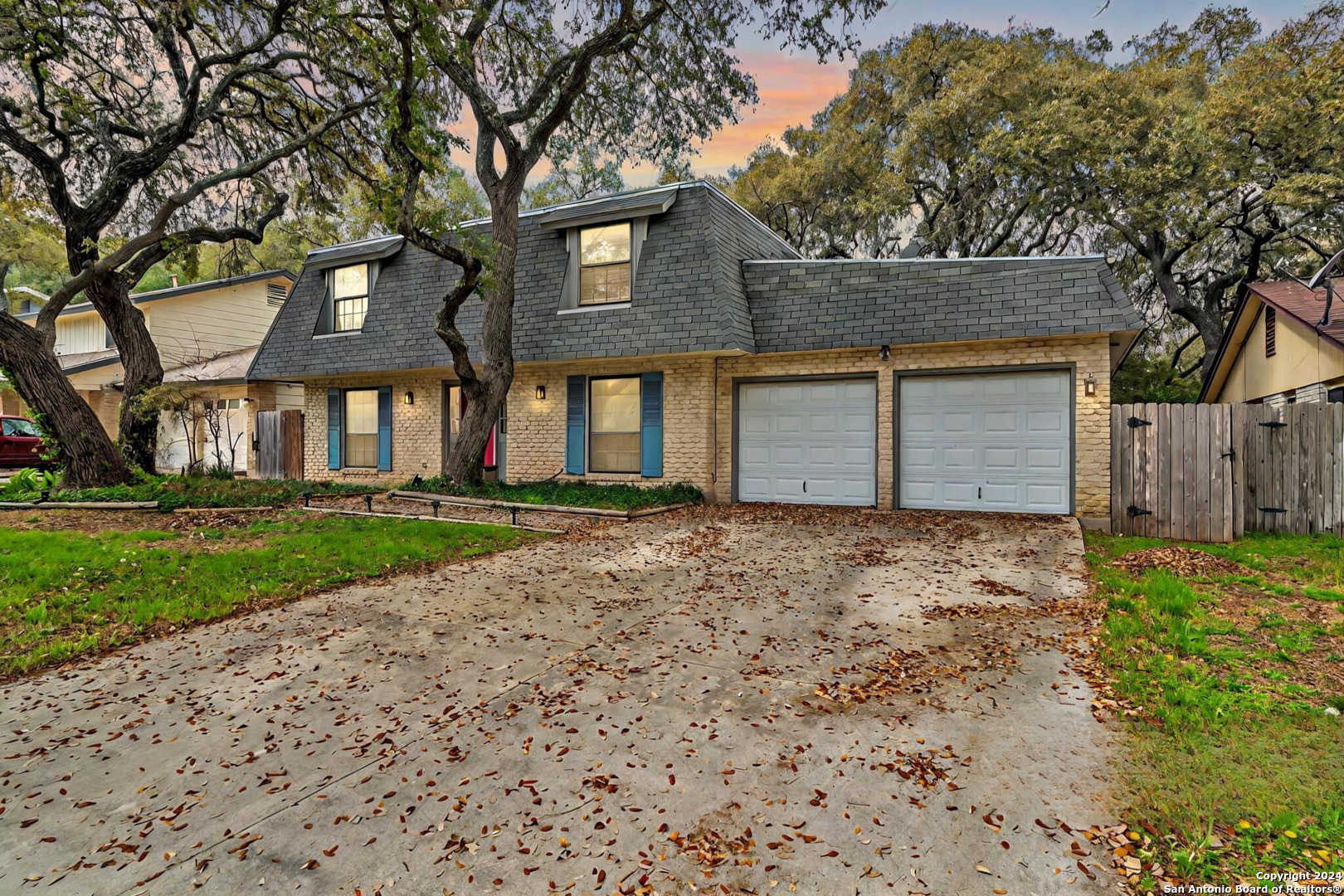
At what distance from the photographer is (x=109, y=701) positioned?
3.15 meters

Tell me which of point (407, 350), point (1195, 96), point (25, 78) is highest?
point (1195, 96)

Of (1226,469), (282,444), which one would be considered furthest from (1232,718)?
(282,444)

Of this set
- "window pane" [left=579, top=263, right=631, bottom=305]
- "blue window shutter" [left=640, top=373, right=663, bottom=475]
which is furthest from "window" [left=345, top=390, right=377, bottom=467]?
"blue window shutter" [left=640, top=373, right=663, bottom=475]

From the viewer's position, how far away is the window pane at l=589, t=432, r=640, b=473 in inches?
468

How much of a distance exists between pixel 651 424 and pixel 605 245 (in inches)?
139

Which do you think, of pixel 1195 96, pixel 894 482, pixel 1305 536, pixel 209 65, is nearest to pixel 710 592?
pixel 894 482

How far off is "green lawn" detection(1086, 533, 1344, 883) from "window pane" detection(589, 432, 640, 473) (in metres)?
8.07

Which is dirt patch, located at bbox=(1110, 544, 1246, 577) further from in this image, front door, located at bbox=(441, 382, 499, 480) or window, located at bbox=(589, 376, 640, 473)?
front door, located at bbox=(441, 382, 499, 480)

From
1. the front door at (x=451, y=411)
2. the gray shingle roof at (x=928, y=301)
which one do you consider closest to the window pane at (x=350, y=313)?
the front door at (x=451, y=411)

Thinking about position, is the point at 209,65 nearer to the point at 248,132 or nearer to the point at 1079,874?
the point at 248,132

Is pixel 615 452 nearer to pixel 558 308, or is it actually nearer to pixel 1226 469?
pixel 558 308

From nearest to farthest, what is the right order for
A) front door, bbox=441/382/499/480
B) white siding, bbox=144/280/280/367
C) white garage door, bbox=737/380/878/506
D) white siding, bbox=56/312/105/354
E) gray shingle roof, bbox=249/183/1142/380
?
gray shingle roof, bbox=249/183/1142/380 < white garage door, bbox=737/380/878/506 < front door, bbox=441/382/499/480 < white siding, bbox=144/280/280/367 < white siding, bbox=56/312/105/354

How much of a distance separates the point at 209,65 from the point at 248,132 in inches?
95.0

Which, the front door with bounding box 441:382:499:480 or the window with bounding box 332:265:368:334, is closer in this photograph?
the front door with bounding box 441:382:499:480
